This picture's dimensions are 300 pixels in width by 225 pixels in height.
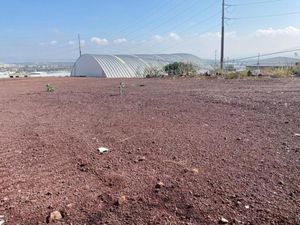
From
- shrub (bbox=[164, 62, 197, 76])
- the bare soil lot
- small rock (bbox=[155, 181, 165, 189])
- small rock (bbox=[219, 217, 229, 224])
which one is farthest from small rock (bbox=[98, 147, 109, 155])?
shrub (bbox=[164, 62, 197, 76])

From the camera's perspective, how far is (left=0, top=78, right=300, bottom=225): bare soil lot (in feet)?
8.25

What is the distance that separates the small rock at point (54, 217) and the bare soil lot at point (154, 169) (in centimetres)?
6

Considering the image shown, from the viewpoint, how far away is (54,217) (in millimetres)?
2473

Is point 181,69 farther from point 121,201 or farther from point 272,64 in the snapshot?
point 121,201

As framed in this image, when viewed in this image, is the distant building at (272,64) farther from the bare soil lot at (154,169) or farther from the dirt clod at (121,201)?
the dirt clod at (121,201)

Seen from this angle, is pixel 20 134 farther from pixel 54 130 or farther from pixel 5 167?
pixel 5 167

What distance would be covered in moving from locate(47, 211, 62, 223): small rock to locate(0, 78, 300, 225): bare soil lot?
0.21 feet

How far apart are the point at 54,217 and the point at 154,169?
48.7 inches

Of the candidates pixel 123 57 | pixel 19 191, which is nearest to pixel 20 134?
pixel 19 191

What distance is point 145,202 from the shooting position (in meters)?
2.67

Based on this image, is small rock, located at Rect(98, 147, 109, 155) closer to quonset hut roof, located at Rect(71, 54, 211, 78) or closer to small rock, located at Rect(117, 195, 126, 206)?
small rock, located at Rect(117, 195, 126, 206)

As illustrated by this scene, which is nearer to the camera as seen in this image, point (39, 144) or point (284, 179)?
point (284, 179)

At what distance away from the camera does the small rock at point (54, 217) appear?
245 cm

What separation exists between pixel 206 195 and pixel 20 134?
3603 mm
